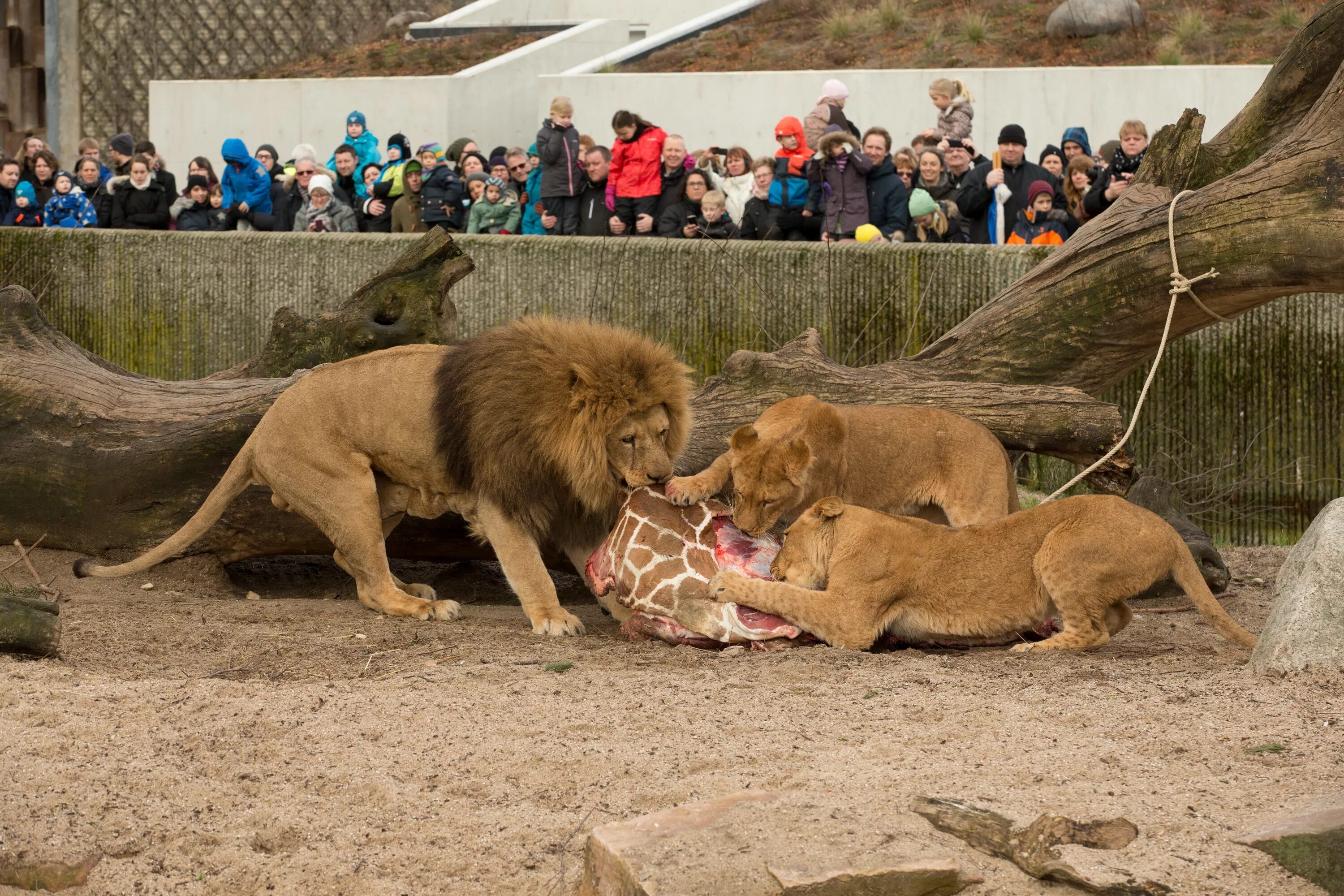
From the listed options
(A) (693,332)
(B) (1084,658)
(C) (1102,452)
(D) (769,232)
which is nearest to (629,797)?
(B) (1084,658)

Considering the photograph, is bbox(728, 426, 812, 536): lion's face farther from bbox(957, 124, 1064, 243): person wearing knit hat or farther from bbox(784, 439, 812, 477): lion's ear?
bbox(957, 124, 1064, 243): person wearing knit hat

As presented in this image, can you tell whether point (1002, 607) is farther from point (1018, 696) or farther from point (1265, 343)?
point (1265, 343)

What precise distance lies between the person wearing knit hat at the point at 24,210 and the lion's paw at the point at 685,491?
9904 mm

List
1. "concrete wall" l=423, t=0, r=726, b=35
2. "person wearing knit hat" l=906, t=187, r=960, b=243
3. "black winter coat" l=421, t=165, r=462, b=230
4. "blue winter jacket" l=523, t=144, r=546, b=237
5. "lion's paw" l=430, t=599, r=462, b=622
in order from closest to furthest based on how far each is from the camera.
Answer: "lion's paw" l=430, t=599, r=462, b=622 → "person wearing knit hat" l=906, t=187, r=960, b=243 → "black winter coat" l=421, t=165, r=462, b=230 → "blue winter jacket" l=523, t=144, r=546, b=237 → "concrete wall" l=423, t=0, r=726, b=35

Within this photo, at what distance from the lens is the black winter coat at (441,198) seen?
500 inches

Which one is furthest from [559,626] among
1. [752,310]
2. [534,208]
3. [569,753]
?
[534,208]

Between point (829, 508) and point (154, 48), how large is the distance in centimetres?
2050

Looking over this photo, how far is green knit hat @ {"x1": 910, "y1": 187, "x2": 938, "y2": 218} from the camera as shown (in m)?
11.0

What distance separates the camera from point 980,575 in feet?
17.0

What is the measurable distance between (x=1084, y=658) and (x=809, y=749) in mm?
1480

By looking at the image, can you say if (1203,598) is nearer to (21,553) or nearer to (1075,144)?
(21,553)

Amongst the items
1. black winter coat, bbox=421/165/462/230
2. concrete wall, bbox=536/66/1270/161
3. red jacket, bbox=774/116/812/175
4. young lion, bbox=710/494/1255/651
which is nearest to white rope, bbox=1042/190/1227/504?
young lion, bbox=710/494/1255/651

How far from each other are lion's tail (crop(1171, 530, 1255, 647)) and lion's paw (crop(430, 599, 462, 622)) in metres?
2.74

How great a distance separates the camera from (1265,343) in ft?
29.8
